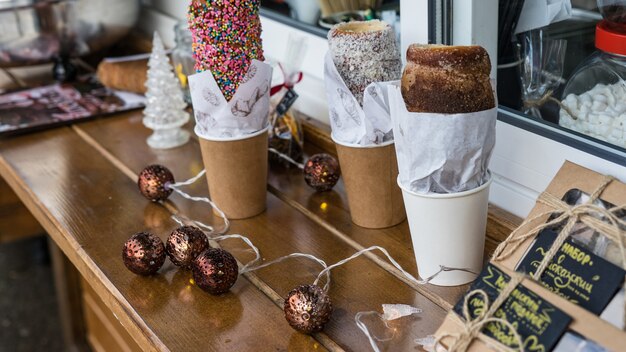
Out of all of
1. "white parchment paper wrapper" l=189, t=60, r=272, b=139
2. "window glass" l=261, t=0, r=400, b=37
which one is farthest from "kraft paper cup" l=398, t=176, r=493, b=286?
"window glass" l=261, t=0, r=400, b=37

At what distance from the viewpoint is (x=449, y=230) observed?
0.84 m

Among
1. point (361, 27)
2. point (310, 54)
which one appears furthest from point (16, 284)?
point (361, 27)

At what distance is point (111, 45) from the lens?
173cm

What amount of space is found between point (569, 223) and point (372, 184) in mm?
301

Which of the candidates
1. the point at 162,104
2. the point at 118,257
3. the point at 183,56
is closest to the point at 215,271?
the point at 118,257

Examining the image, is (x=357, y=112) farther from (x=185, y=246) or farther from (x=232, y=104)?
(x=185, y=246)

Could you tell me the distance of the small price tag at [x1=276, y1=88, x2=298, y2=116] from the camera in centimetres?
119

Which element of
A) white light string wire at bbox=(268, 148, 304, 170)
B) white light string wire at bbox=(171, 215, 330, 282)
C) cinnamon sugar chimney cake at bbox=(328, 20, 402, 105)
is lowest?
white light string wire at bbox=(171, 215, 330, 282)

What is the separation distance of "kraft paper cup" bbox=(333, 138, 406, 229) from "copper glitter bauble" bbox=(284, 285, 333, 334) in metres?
0.22

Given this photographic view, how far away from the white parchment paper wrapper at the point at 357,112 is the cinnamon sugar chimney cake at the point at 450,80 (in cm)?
13

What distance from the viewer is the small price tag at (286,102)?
1.19m

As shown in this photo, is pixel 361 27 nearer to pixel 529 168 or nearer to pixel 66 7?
pixel 529 168

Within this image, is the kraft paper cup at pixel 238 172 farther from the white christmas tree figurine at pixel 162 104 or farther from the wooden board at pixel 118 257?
the white christmas tree figurine at pixel 162 104

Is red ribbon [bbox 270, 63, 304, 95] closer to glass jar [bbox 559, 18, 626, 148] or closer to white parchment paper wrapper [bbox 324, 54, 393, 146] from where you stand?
white parchment paper wrapper [bbox 324, 54, 393, 146]
